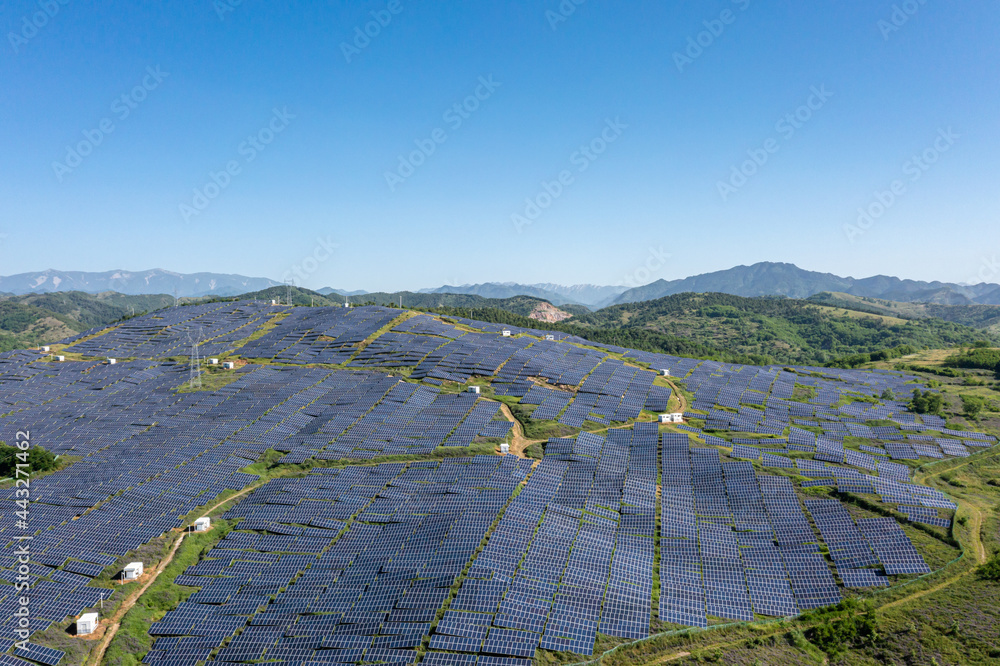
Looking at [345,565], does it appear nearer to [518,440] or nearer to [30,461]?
A: [518,440]

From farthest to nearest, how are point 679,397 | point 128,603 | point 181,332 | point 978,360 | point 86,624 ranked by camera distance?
point 181,332 → point 978,360 → point 679,397 → point 128,603 → point 86,624

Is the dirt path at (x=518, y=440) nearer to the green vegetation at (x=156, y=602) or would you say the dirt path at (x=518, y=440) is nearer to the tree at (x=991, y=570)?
the green vegetation at (x=156, y=602)

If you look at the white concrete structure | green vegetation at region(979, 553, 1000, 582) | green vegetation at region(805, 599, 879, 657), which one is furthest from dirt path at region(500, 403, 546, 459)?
green vegetation at region(979, 553, 1000, 582)

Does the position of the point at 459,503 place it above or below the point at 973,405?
below

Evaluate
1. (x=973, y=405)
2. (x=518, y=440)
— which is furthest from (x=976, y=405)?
(x=518, y=440)

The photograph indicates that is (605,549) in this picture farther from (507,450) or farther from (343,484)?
(343,484)

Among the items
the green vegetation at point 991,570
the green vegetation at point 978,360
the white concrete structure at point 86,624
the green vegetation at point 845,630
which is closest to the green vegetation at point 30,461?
the white concrete structure at point 86,624

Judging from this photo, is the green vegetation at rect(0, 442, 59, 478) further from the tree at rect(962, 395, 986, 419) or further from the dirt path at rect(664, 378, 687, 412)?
the tree at rect(962, 395, 986, 419)
